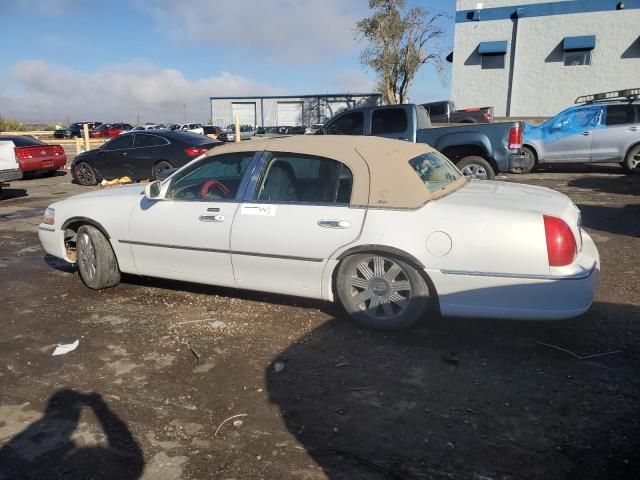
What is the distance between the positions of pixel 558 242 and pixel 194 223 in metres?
2.83

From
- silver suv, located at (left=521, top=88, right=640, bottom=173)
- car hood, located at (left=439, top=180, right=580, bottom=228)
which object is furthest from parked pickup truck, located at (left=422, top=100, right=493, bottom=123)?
car hood, located at (left=439, top=180, right=580, bottom=228)

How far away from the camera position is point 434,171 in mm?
4398

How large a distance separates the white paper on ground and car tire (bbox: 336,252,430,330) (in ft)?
6.65

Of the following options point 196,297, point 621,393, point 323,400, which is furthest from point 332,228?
point 621,393

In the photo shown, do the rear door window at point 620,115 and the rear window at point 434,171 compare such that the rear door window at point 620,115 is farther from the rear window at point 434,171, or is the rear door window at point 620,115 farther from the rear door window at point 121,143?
the rear door window at point 121,143

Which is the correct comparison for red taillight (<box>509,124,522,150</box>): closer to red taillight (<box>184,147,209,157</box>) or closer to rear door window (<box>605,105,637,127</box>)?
rear door window (<box>605,105,637,127</box>)

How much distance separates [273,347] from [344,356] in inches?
21.4

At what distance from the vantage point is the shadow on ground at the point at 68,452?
254 centimetres

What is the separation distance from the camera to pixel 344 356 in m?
3.70

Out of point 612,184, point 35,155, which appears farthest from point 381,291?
point 35,155

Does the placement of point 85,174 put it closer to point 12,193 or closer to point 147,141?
point 12,193

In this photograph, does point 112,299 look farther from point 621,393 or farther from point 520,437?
point 621,393

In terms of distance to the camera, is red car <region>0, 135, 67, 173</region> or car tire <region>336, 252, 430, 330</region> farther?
red car <region>0, 135, 67, 173</region>

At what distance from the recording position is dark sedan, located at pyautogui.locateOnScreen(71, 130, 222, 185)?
1251cm
